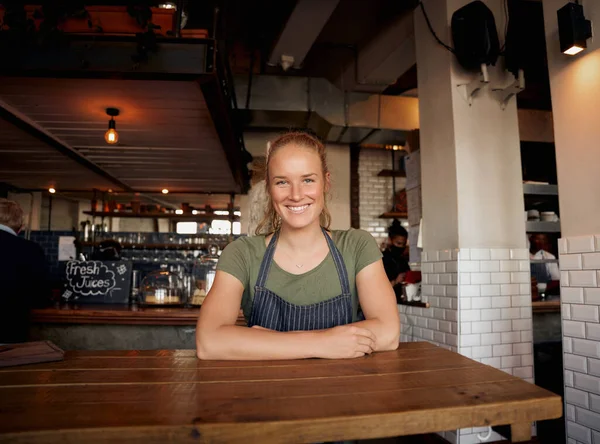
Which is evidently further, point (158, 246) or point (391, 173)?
point (158, 246)

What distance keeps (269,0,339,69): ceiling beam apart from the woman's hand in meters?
3.44

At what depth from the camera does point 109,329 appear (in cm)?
346

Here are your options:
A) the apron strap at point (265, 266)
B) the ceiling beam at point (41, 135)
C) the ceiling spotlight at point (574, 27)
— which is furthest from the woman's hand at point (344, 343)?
the ceiling beam at point (41, 135)

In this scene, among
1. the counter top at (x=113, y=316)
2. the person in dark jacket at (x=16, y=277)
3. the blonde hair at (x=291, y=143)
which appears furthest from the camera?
the counter top at (x=113, y=316)

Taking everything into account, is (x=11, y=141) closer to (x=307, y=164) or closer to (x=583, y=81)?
(x=307, y=164)

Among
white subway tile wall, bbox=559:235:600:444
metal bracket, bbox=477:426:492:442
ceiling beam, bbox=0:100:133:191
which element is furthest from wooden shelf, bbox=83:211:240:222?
white subway tile wall, bbox=559:235:600:444

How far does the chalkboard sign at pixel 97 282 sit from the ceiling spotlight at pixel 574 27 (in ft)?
12.0

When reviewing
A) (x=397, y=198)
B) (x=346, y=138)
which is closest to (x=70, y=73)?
(x=346, y=138)

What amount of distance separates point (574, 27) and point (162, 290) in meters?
3.38

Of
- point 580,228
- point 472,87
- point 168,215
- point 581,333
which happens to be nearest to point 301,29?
point 472,87

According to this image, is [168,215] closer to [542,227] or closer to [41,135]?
[41,135]

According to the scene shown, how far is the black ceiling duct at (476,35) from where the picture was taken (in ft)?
9.74

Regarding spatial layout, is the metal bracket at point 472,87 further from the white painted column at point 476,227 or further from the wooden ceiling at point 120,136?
the wooden ceiling at point 120,136

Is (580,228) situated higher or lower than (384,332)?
higher
